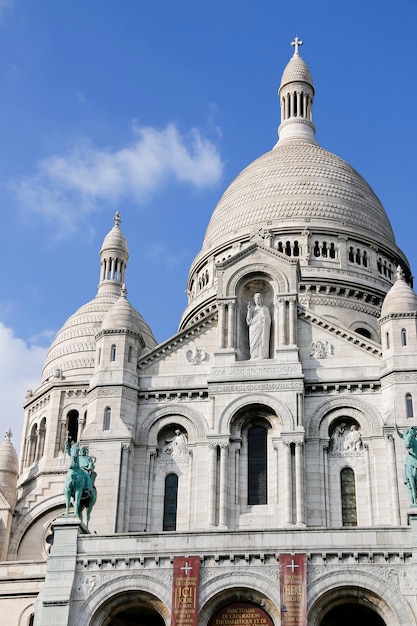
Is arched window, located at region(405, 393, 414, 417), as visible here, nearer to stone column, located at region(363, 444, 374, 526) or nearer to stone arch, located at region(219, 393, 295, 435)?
stone column, located at region(363, 444, 374, 526)

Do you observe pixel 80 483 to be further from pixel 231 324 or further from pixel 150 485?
pixel 231 324

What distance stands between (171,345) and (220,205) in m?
23.3

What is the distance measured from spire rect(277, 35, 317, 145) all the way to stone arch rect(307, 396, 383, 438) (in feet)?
112

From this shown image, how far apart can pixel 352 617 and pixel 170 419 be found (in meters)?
12.0

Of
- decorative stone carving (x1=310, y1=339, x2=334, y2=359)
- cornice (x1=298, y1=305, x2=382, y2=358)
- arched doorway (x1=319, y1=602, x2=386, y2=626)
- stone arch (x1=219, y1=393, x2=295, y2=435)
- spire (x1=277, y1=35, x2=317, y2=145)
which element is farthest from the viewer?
spire (x1=277, y1=35, x2=317, y2=145)

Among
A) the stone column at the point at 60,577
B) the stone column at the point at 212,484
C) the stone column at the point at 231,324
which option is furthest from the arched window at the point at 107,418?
the stone column at the point at 60,577

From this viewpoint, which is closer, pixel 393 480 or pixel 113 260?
pixel 393 480

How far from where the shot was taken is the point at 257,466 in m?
44.8

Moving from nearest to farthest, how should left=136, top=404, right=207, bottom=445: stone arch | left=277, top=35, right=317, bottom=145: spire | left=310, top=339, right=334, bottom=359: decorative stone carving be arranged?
left=136, top=404, right=207, bottom=445: stone arch
left=310, top=339, right=334, bottom=359: decorative stone carving
left=277, top=35, right=317, bottom=145: spire

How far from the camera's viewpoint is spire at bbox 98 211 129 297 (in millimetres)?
68750

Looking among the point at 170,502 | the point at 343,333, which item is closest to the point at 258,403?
the point at 343,333

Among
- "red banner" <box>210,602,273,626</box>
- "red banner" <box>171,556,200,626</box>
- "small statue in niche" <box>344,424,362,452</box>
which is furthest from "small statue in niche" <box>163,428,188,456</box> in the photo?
"red banner" <box>210,602,273,626</box>

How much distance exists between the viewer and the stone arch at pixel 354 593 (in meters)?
35.7

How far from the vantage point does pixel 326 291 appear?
196 ft
